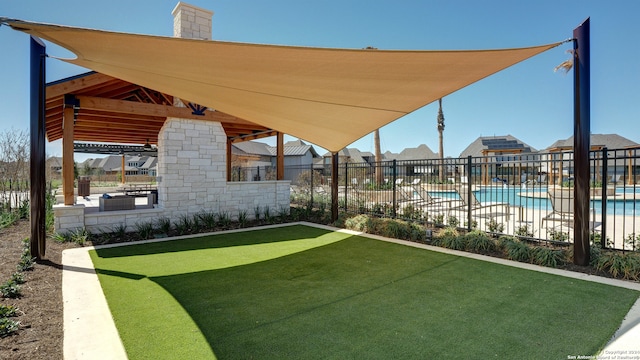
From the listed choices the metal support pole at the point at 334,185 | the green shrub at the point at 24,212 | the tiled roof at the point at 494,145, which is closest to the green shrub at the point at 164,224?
the metal support pole at the point at 334,185

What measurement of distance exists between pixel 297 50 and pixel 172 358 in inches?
119

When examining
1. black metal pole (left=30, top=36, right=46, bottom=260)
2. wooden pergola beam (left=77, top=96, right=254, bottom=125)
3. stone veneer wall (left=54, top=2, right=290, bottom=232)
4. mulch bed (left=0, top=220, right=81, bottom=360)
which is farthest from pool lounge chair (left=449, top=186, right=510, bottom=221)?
black metal pole (left=30, top=36, right=46, bottom=260)

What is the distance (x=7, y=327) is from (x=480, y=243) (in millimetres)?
6489

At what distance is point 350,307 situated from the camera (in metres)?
3.35

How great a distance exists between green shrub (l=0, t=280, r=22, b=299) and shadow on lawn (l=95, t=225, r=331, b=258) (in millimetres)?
2101

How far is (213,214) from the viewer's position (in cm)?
860

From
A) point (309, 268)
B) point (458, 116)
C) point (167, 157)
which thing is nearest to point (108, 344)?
point (309, 268)

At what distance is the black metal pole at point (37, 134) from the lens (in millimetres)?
4652

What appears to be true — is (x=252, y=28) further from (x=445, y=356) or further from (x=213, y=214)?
(x=445, y=356)

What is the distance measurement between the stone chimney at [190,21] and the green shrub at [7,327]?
8.35 m

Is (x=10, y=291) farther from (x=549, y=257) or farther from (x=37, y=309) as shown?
(x=549, y=257)

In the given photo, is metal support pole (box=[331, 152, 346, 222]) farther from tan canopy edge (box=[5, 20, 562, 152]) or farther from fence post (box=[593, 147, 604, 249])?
fence post (box=[593, 147, 604, 249])

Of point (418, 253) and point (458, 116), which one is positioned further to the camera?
point (458, 116)

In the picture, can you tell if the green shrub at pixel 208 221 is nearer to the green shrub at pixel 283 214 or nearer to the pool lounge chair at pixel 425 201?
the green shrub at pixel 283 214
